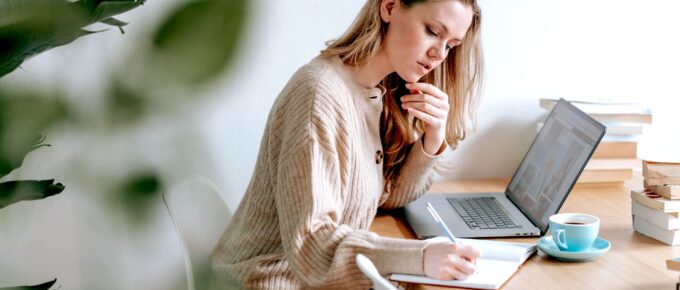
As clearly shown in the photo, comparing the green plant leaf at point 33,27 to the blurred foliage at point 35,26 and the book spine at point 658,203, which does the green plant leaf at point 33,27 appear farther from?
the book spine at point 658,203

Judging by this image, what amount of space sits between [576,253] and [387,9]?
55 cm

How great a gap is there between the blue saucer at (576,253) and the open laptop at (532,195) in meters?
0.13

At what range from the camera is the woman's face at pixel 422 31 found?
1439 millimetres

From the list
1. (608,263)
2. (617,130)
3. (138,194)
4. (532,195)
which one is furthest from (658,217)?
(138,194)

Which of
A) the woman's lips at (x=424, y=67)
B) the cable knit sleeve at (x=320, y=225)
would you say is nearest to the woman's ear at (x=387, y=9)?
the woman's lips at (x=424, y=67)

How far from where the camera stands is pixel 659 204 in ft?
4.60

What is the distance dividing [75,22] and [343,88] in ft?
4.15

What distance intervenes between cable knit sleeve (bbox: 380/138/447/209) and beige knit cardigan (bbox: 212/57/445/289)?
1cm

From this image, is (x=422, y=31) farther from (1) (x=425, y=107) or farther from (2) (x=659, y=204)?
(2) (x=659, y=204)

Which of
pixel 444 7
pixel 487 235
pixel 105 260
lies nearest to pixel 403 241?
pixel 487 235

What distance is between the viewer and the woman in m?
1.24

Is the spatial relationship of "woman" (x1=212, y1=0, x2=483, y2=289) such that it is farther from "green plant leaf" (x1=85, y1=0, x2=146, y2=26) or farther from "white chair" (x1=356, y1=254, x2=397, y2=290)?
"green plant leaf" (x1=85, y1=0, x2=146, y2=26)

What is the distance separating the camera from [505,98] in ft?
6.71

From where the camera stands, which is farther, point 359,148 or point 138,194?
point 359,148
